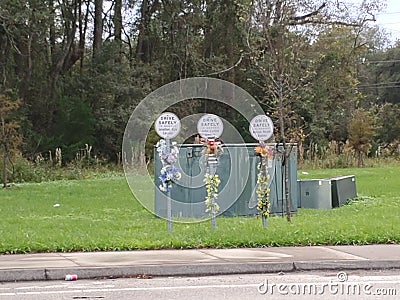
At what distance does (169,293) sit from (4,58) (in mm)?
32680

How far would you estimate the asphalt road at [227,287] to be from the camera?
8828 mm

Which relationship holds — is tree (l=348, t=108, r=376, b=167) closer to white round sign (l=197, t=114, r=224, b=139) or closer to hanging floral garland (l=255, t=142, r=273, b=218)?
hanging floral garland (l=255, t=142, r=273, b=218)

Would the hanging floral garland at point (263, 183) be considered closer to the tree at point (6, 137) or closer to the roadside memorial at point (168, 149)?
the roadside memorial at point (168, 149)

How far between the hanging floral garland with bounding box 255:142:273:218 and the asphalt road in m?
3.40

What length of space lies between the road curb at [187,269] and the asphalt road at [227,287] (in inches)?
6.6

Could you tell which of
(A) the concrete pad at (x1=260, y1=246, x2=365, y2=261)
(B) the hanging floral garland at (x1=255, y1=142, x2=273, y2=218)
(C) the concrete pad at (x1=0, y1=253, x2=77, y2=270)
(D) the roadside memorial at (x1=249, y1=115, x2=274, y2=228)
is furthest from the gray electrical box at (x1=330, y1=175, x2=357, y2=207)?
(C) the concrete pad at (x1=0, y1=253, x2=77, y2=270)

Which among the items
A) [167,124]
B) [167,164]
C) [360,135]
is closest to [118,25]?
[360,135]

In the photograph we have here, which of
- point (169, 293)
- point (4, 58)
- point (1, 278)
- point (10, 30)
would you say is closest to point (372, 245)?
point (169, 293)

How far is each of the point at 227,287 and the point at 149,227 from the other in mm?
5417

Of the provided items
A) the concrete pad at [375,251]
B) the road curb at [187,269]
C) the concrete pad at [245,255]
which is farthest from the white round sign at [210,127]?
the road curb at [187,269]

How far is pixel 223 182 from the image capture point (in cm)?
1716

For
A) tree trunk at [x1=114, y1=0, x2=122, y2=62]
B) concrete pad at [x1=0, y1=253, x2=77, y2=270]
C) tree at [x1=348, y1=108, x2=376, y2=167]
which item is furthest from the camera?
tree trunk at [x1=114, y1=0, x2=122, y2=62]

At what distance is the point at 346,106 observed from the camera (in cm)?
4988

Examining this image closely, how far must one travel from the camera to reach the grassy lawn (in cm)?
1240
